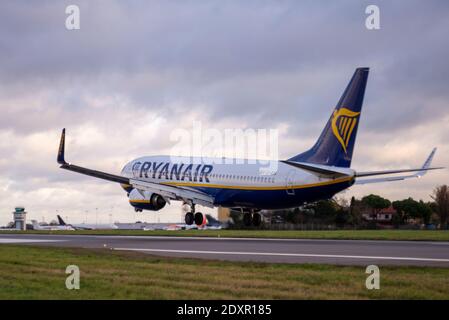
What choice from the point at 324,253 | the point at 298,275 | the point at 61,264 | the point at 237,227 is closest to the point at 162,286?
the point at 298,275

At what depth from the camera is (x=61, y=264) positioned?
2638 cm

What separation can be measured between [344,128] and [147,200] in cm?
1750

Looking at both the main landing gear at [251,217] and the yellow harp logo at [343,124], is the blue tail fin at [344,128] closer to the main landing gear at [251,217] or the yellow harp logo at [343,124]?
the yellow harp logo at [343,124]

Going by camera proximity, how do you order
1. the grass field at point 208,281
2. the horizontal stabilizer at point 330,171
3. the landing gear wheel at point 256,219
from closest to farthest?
1. the grass field at point 208,281
2. the horizontal stabilizer at point 330,171
3. the landing gear wheel at point 256,219

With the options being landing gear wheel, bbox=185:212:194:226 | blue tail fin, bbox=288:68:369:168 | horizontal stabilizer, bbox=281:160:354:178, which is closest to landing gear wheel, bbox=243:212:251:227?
landing gear wheel, bbox=185:212:194:226

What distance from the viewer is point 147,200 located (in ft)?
186

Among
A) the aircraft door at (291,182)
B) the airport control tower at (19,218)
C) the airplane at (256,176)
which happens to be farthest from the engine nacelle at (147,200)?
the airport control tower at (19,218)

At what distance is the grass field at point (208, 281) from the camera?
57.9 feet

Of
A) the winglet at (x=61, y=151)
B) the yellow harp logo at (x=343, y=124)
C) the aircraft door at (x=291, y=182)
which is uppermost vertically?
the yellow harp logo at (x=343, y=124)

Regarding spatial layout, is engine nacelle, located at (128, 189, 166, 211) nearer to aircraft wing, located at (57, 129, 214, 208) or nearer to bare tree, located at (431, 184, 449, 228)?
aircraft wing, located at (57, 129, 214, 208)

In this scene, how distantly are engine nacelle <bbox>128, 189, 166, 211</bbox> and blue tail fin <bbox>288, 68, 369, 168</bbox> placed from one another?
46.8 ft

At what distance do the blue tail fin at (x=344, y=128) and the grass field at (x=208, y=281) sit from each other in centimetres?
2186

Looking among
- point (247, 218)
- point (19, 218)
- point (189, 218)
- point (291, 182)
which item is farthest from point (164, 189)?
point (19, 218)

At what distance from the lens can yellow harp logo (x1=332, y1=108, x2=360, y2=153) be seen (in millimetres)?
46844
